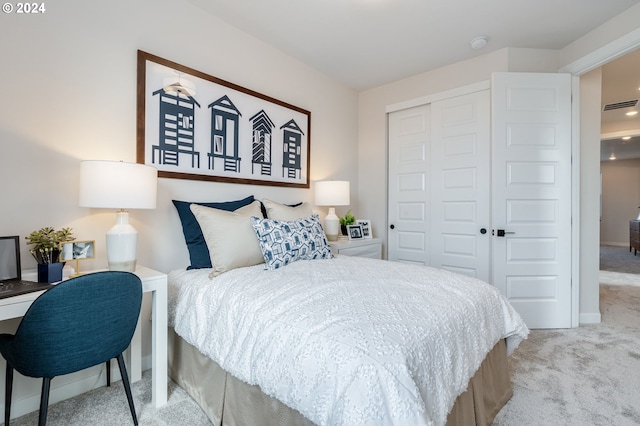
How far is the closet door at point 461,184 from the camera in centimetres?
307

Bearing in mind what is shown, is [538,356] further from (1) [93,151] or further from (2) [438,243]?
(1) [93,151]

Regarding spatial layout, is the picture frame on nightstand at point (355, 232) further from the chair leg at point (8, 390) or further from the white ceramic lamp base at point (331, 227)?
the chair leg at point (8, 390)

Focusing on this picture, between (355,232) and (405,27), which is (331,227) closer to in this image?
(355,232)

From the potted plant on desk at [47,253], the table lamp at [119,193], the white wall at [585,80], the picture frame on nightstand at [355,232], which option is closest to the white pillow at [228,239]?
the table lamp at [119,193]

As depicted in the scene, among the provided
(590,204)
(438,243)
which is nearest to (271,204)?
(438,243)

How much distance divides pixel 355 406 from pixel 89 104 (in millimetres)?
2215

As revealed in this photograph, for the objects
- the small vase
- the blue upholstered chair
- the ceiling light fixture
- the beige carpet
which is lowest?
the beige carpet

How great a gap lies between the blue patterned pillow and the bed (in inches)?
0.6

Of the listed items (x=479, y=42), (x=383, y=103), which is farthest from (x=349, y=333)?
(x=383, y=103)

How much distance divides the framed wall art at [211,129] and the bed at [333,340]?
0.54 metres

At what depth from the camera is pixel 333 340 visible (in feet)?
3.34

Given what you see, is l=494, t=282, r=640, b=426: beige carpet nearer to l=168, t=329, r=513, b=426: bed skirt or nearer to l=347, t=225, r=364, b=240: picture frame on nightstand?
→ l=168, t=329, r=513, b=426: bed skirt

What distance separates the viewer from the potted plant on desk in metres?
1.51

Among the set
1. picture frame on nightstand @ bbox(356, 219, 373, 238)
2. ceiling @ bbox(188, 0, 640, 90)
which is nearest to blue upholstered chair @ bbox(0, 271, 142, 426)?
ceiling @ bbox(188, 0, 640, 90)
